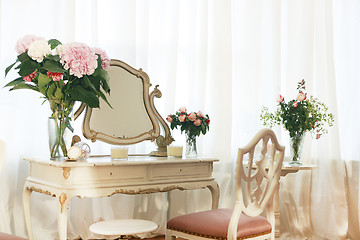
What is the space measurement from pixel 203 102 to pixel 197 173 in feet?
2.78

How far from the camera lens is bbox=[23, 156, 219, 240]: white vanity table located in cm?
268

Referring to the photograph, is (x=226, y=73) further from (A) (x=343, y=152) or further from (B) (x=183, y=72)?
(A) (x=343, y=152)

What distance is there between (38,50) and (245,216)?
1.45 meters

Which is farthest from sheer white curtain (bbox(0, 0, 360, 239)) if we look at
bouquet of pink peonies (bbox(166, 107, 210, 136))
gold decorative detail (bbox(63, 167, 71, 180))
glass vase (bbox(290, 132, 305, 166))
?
gold decorative detail (bbox(63, 167, 71, 180))

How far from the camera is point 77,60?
9.02 ft

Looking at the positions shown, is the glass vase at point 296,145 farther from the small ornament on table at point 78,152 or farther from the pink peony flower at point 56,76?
the pink peony flower at point 56,76

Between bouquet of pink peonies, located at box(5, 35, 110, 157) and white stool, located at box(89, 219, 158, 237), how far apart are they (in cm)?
52

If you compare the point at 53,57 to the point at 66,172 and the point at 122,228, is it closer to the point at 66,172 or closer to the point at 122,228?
the point at 66,172

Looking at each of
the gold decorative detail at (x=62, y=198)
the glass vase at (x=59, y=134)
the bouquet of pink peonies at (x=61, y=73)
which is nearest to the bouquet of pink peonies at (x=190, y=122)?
the bouquet of pink peonies at (x=61, y=73)

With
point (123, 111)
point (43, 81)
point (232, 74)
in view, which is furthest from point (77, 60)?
point (232, 74)

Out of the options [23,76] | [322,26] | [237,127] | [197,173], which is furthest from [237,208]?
[322,26]

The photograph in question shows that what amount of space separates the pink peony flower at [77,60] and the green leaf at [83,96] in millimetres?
96

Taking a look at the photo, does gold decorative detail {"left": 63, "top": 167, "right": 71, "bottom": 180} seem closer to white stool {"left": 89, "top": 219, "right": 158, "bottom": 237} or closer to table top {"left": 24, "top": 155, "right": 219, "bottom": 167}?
table top {"left": 24, "top": 155, "right": 219, "bottom": 167}

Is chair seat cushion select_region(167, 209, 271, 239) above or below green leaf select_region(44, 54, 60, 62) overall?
below
